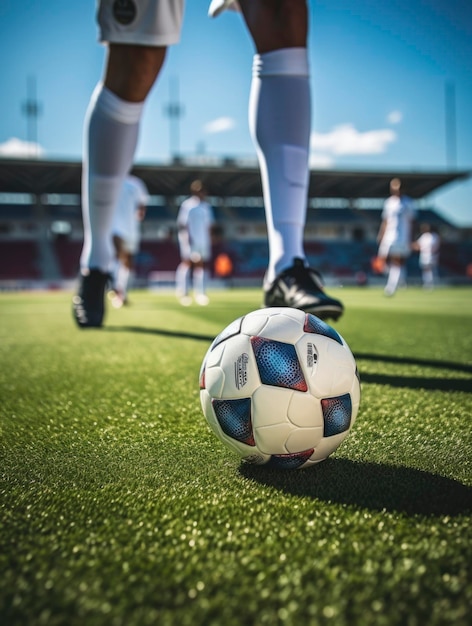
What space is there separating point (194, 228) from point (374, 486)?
9751 millimetres

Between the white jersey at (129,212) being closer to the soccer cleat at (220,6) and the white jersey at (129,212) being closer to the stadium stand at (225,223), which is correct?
the soccer cleat at (220,6)

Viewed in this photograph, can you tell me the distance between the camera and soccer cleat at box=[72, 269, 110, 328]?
3.08m

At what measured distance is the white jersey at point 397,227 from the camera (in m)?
12.0

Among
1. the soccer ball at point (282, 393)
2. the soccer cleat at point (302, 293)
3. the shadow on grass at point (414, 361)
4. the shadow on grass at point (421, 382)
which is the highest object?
the soccer cleat at point (302, 293)

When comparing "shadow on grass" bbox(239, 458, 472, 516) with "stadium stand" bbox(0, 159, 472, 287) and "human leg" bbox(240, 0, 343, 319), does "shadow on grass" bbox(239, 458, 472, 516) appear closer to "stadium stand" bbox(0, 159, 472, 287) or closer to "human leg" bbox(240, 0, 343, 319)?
"human leg" bbox(240, 0, 343, 319)

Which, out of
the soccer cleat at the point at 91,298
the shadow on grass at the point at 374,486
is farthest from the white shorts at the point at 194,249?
the shadow on grass at the point at 374,486

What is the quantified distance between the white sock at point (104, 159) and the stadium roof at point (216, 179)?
24.0 meters

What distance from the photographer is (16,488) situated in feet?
3.13

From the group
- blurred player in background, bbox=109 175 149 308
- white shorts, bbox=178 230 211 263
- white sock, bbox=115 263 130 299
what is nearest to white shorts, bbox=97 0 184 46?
blurred player in background, bbox=109 175 149 308

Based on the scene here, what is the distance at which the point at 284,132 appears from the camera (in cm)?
225

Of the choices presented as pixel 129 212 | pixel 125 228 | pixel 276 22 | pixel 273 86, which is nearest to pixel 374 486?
→ pixel 273 86

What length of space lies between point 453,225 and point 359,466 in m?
36.4

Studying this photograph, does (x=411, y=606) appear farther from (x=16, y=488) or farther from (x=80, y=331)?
(x=80, y=331)

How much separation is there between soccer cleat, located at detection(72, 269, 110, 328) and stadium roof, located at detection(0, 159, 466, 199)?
23939 millimetres
